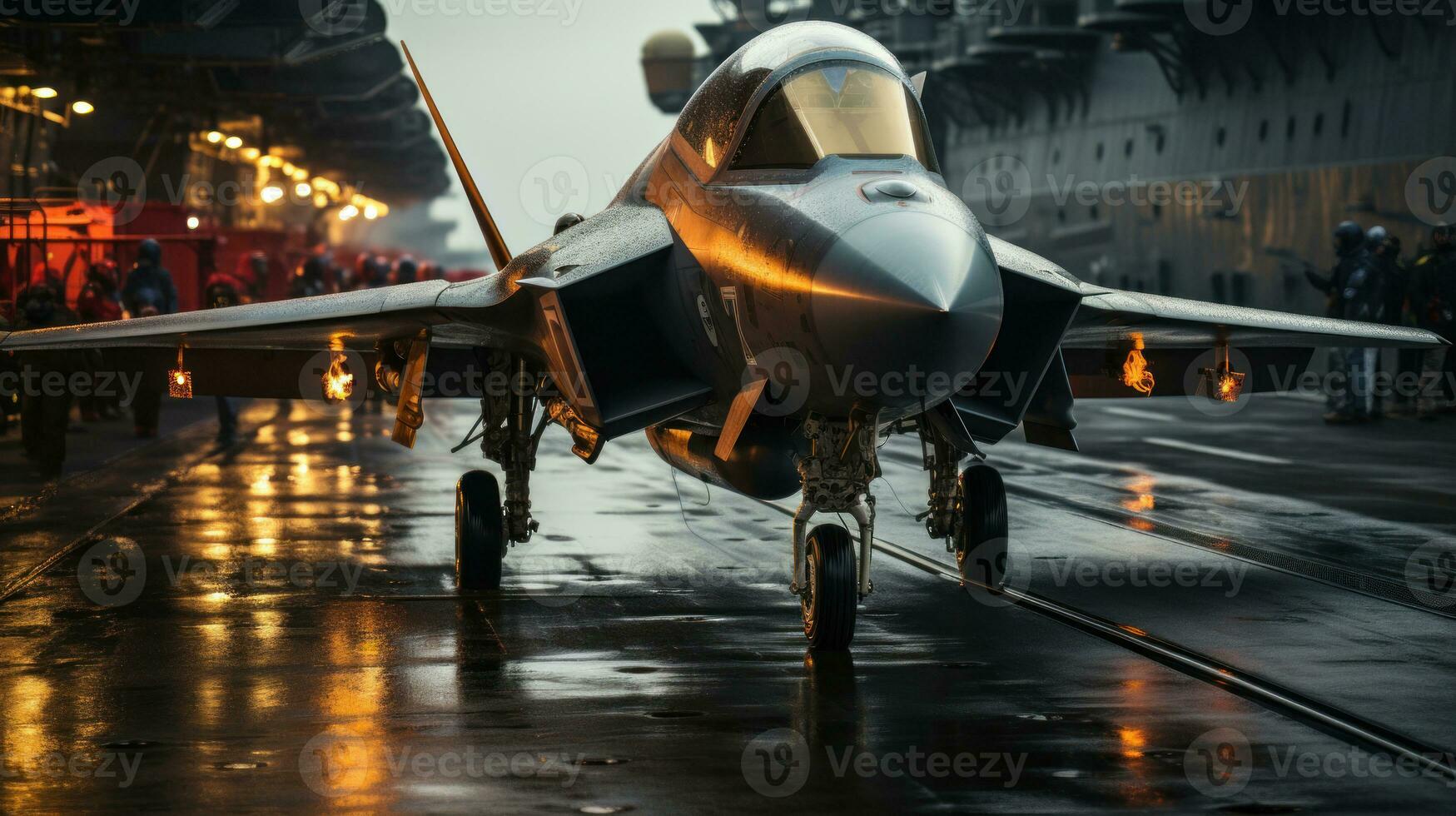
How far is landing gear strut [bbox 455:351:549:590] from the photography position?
1070 centimetres

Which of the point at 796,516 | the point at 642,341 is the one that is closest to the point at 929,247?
the point at 796,516

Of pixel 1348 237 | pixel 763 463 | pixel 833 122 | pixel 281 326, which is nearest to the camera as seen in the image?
pixel 833 122

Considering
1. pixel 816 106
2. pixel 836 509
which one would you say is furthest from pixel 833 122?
pixel 836 509

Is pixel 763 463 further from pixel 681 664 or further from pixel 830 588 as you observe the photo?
pixel 681 664

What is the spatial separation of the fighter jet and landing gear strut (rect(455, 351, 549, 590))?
18 mm

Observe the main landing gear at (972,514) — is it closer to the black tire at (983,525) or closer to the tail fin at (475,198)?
the black tire at (983,525)

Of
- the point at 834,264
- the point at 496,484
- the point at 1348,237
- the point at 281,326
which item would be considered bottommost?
the point at 496,484

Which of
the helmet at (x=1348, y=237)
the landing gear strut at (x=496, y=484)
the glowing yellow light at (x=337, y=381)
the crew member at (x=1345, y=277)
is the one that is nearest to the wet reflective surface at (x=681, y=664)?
the landing gear strut at (x=496, y=484)

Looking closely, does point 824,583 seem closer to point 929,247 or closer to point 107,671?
point 929,247

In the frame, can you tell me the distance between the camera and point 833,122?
8180 mm

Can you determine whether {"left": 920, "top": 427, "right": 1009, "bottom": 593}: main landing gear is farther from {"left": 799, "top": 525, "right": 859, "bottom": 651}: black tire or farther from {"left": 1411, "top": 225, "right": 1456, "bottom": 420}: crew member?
{"left": 1411, "top": 225, "right": 1456, "bottom": 420}: crew member

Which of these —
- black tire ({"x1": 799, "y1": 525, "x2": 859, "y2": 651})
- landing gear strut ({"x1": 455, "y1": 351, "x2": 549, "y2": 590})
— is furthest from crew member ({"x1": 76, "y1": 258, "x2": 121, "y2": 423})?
black tire ({"x1": 799, "y1": 525, "x2": 859, "y2": 651})

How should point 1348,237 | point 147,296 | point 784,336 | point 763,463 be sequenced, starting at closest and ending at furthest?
point 784,336, point 763,463, point 147,296, point 1348,237

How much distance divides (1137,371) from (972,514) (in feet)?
5.17
